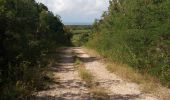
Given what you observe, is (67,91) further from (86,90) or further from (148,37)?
(148,37)

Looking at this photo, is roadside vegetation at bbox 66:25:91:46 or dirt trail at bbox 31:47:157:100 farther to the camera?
roadside vegetation at bbox 66:25:91:46

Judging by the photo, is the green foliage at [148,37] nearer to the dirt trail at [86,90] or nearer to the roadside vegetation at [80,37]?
the dirt trail at [86,90]

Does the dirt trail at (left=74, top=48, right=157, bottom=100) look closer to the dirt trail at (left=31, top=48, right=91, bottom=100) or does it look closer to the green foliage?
the dirt trail at (left=31, top=48, right=91, bottom=100)

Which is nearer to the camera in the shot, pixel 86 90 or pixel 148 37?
pixel 86 90

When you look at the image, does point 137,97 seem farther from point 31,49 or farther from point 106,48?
point 106,48

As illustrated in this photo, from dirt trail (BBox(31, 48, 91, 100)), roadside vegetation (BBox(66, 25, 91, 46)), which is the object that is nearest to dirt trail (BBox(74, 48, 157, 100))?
dirt trail (BBox(31, 48, 91, 100))

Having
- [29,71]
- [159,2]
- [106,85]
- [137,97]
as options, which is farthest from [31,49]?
[137,97]

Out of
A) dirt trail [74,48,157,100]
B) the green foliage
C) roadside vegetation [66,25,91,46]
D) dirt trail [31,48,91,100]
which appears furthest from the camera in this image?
roadside vegetation [66,25,91,46]

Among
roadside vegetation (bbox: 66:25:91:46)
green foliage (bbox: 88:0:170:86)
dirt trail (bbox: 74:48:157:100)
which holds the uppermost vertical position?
green foliage (bbox: 88:0:170:86)

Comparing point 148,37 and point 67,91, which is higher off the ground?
point 148,37

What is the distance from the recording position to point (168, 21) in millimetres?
17359

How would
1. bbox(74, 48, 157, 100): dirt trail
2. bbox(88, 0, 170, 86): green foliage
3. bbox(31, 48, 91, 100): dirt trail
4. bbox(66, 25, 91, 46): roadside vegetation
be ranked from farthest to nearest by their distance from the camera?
1. bbox(66, 25, 91, 46): roadside vegetation
2. bbox(88, 0, 170, 86): green foliage
3. bbox(31, 48, 91, 100): dirt trail
4. bbox(74, 48, 157, 100): dirt trail

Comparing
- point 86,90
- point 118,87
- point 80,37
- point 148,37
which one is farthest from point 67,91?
point 80,37

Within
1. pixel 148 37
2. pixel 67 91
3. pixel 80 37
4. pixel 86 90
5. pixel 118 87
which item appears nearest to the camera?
pixel 86 90
